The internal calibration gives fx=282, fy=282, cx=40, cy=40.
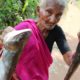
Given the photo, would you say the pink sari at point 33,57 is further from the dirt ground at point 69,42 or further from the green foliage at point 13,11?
the green foliage at point 13,11

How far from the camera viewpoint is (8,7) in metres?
3.53

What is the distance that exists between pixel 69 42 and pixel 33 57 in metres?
3.72

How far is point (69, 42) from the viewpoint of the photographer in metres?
5.09

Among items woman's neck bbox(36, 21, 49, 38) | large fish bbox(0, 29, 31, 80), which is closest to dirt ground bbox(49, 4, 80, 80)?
woman's neck bbox(36, 21, 49, 38)

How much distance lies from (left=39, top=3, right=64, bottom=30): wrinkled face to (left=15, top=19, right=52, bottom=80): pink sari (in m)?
0.08

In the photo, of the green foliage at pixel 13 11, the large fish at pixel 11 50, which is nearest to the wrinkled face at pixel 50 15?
the large fish at pixel 11 50

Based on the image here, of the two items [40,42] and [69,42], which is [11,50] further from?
[69,42]

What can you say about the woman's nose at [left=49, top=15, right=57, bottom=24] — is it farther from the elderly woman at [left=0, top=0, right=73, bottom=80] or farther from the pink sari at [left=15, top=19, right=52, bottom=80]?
the pink sari at [left=15, top=19, right=52, bottom=80]

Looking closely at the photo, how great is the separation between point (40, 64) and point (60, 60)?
3.00 m

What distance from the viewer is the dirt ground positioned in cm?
413

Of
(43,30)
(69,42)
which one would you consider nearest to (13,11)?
(69,42)

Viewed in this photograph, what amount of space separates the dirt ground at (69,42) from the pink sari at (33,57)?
1.00m

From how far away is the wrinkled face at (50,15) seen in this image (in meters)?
1.36

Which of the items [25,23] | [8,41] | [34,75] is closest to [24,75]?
[34,75]
